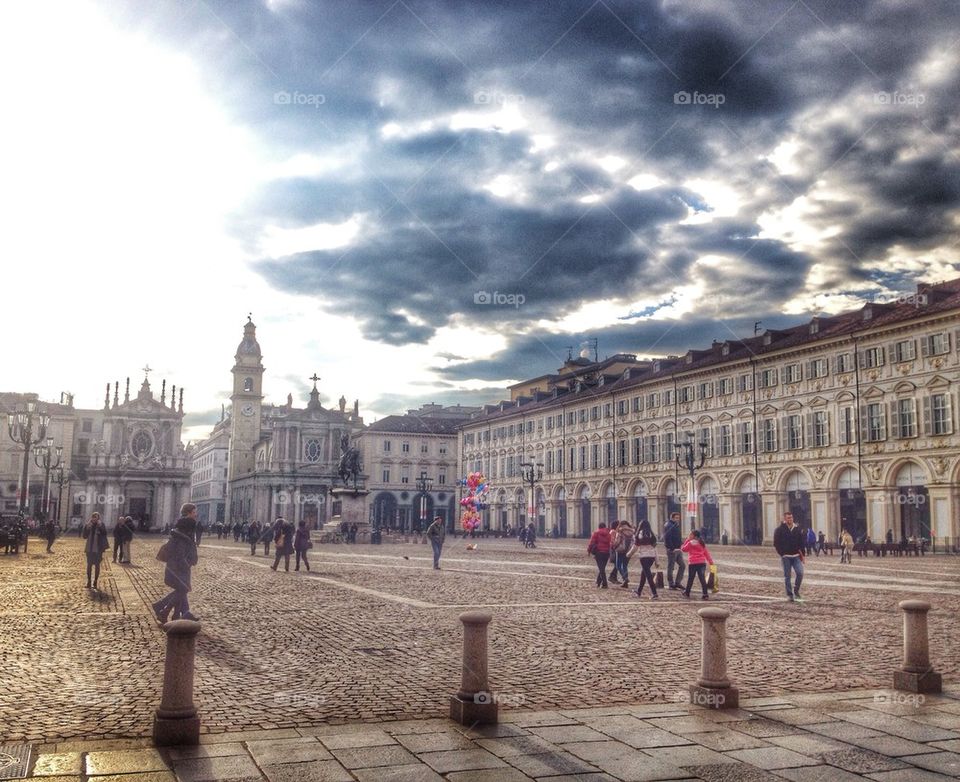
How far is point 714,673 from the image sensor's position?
26.3 ft

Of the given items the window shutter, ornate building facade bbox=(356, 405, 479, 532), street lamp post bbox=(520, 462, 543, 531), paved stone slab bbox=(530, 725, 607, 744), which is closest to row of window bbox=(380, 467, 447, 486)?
ornate building facade bbox=(356, 405, 479, 532)

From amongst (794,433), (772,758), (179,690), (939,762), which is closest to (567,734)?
(772,758)

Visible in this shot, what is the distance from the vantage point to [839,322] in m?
51.6

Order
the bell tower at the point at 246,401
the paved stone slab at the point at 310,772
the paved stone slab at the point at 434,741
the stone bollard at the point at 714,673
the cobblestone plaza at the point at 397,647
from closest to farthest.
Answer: the paved stone slab at the point at 310,772 < the paved stone slab at the point at 434,741 < the stone bollard at the point at 714,673 < the cobblestone plaza at the point at 397,647 < the bell tower at the point at 246,401

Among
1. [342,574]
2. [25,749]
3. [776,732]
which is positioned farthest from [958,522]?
[25,749]

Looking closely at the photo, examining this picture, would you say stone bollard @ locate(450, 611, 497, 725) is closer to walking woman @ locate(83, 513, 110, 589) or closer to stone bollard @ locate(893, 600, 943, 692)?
stone bollard @ locate(893, 600, 943, 692)

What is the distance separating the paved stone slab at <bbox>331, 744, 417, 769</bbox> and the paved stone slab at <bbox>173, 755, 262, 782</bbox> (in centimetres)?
60

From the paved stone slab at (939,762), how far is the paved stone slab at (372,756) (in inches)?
134

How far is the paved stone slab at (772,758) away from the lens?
620 cm

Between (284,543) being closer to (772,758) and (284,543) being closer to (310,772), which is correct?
(310,772)

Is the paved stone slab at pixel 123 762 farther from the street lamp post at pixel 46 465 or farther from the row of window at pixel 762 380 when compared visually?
the street lamp post at pixel 46 465

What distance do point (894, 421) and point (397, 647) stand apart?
40.6 metres

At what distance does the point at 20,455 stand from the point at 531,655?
9803cm

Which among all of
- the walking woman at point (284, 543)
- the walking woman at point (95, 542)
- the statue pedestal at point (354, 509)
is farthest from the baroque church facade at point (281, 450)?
the walking woman at point (95, 542)
